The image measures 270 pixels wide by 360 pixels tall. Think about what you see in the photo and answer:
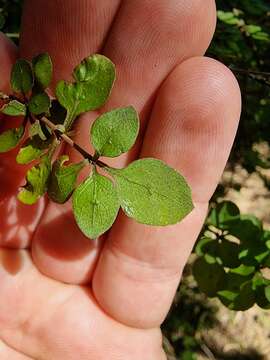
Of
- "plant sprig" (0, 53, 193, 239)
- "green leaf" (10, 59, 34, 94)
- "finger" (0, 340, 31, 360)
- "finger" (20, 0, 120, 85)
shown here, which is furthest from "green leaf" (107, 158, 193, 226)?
"finger" (0, 340, 31, 360)

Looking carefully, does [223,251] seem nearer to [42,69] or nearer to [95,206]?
[95,206]

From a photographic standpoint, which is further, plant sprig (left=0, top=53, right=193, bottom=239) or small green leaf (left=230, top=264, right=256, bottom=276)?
small green leaf (left=230, top=264, right=256, bottom=276)

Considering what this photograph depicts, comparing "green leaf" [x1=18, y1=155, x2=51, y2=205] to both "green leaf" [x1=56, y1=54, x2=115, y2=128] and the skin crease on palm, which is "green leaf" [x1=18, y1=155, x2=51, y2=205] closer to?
"green leaf" [x1=56, y1=54, x2=115, y2=128]

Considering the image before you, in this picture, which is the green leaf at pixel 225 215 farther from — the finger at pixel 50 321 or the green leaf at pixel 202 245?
the finger at pixel 50 321

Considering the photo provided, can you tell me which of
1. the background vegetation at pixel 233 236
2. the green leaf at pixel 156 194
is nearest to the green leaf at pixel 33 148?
the green leaf at pixel 156 194

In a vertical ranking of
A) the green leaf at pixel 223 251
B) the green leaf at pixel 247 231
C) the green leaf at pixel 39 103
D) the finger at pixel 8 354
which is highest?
the green leaf at pixel 39 103

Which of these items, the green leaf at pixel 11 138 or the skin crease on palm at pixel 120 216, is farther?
the skin crease on palm at pixel 120 216

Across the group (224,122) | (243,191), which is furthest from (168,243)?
(243,191)
